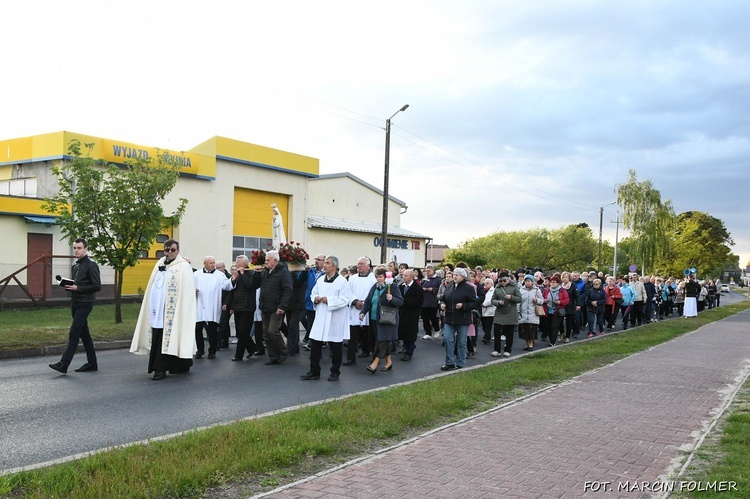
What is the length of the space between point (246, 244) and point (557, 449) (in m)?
29.8

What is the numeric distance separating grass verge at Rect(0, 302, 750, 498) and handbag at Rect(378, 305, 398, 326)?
1.65 metres

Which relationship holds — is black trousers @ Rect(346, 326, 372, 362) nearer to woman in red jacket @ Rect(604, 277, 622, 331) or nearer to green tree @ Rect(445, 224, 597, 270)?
woman in red jacket @ Rect(604, 277, 622, 331)

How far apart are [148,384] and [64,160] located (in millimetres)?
19834

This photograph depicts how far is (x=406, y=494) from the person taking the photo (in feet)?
16.4

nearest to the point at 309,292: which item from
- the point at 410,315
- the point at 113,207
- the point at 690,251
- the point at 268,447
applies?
the point at 410,315

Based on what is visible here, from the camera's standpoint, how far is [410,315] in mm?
→ 13328

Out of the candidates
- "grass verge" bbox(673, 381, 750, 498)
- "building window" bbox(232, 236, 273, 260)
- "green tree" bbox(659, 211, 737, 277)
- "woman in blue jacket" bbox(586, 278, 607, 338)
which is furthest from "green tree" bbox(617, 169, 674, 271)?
"grass verge" bbox(673, 381, 750, 498)

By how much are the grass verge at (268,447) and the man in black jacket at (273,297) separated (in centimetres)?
306

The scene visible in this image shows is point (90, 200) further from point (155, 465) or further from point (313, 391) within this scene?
point (155, 465)

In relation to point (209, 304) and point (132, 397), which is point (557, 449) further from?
point (209, 304)

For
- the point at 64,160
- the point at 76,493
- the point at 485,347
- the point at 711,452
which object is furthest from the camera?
the point at 64,160

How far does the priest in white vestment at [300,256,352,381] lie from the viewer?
414 inches

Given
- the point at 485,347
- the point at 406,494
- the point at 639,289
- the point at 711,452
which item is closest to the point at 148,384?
the point at 406,494

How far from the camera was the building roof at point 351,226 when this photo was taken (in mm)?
39125
